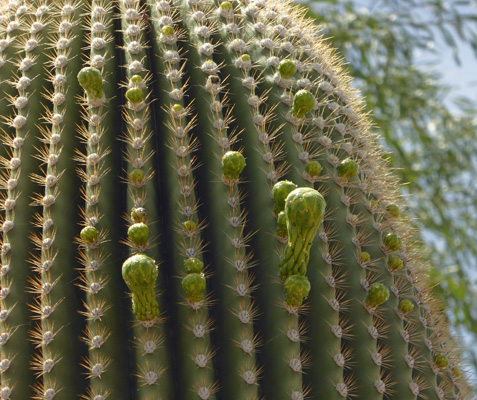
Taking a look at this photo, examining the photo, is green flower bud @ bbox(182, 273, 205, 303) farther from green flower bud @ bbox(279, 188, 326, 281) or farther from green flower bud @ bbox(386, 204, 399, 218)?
green flower bud @ bbox(386, 204, 399, 218)

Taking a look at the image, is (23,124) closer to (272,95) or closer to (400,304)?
(272,95)

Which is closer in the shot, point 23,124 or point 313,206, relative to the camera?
point 313,206

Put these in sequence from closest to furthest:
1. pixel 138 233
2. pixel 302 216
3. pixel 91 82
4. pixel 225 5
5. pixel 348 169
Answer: pixel 302 216, pixel 138 233, pixel 91 82, pixel 348 169, pixel 225 5

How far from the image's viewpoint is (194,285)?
134 cm

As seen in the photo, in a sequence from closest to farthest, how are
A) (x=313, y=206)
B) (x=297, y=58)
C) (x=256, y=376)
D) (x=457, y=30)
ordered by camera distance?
(x=313, y=206) → (x=256, y=376) → (x=297, y=58) → (x=457, y=30)

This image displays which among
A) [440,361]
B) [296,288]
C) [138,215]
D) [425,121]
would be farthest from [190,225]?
[425,121]

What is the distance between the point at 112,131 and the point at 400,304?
0.77 m

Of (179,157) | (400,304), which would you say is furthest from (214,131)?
(400,304)

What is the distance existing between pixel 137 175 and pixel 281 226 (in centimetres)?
32

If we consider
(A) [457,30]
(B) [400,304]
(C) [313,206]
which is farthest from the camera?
(A) [457,30]

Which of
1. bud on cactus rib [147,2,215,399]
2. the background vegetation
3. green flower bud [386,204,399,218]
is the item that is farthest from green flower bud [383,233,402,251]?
the background vegetation

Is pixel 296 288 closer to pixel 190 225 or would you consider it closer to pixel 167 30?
pixel 190 225

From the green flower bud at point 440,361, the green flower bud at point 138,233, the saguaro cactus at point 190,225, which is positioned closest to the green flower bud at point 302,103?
the saguaro cactus at point 190,225

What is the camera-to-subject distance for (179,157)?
1.48 metres
